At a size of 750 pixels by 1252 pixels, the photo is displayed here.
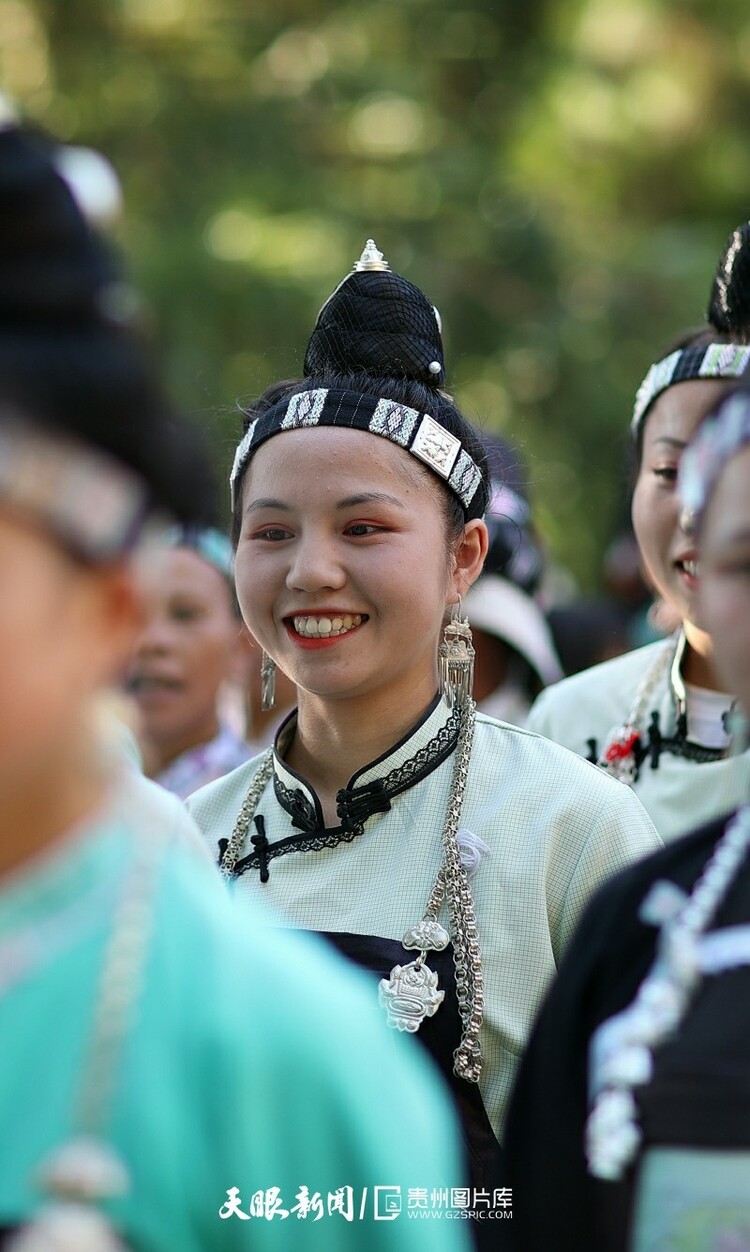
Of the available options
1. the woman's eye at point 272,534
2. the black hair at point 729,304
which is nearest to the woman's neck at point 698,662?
the black hair at point 729,304

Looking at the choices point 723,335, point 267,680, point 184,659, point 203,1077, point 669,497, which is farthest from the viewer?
point 184,659

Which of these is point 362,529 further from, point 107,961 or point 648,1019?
point 107,961

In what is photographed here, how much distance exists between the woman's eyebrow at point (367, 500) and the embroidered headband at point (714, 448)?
1.17 metres

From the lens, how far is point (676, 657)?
12.8 feet

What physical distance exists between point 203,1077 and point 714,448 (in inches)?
36.6

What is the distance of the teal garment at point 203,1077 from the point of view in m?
1.32

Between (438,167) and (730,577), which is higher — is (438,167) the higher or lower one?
the higher one

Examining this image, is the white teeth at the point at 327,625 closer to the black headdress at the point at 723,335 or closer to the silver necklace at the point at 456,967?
the silver necklace at the point at 456,967

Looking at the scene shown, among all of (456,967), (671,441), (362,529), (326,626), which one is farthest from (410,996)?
(671,441)

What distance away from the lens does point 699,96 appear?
1377 centimetres

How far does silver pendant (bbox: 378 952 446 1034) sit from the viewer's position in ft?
9.02

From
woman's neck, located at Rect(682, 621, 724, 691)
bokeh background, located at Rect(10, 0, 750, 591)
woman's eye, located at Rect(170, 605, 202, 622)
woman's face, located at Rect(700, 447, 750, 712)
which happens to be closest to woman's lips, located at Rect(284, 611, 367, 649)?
woman's neck, located at Rect(682, 621, 724, 691)

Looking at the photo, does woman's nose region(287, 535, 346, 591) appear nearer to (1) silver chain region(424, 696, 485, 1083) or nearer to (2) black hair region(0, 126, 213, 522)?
(1) silver chain region(424, 696, 485, 1083)

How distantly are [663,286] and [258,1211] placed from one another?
1185cm
